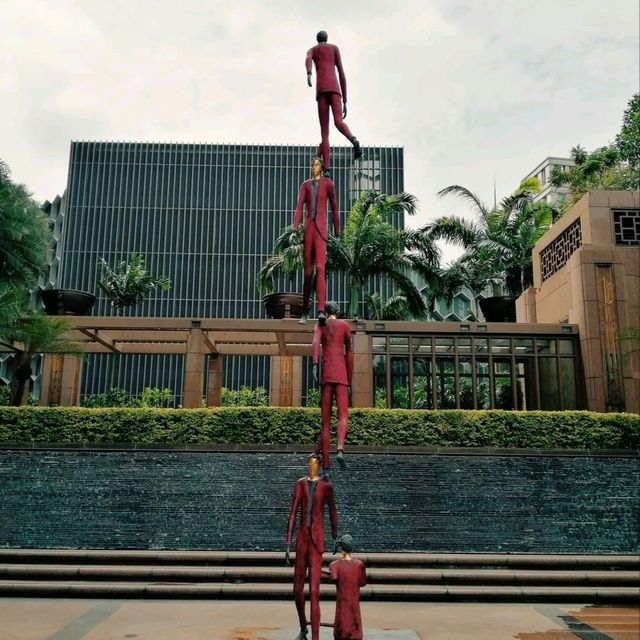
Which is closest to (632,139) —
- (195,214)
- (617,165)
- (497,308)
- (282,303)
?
(617,165)

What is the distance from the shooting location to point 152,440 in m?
15.0

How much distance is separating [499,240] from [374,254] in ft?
16.1

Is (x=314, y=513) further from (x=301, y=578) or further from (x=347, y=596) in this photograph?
(x=347, y=596)

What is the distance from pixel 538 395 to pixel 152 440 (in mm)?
10874

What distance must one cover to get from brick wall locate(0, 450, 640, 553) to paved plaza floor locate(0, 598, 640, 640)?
10.1 ft

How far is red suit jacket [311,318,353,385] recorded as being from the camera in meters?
6.90

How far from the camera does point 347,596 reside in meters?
6.47

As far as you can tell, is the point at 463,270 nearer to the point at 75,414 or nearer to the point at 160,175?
the point at 75,414

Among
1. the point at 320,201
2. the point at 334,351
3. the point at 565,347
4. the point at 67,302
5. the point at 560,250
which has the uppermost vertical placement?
the point at 560,250

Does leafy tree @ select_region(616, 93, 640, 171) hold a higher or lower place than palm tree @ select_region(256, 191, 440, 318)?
higher

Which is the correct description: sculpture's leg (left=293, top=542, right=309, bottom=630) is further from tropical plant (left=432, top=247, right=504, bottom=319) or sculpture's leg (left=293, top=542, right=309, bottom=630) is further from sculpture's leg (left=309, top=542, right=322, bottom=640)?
tropical plant (left=432, top=247, right=504, bottom=319)

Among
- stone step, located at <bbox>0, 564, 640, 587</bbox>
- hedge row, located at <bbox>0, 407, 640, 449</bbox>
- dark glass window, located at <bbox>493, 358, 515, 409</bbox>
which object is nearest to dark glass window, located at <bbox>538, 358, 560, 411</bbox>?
dark glass window, located at <bbox>493, 358, 515, 409</bbox>

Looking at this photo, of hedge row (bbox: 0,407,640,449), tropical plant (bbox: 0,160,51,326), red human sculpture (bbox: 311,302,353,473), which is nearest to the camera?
red human sculpture (bbox: 311,302,353,473)

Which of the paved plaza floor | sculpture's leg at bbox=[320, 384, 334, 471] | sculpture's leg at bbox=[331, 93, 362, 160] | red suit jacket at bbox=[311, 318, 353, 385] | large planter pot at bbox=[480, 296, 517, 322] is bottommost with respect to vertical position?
the paved plaza floor
